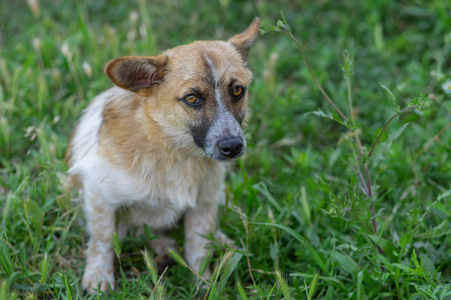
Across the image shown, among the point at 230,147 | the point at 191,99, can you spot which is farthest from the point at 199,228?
the point at 191,99

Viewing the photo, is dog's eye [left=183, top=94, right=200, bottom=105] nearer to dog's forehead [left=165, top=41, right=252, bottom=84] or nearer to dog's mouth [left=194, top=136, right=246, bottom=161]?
dog's forehead [left=165, top=41, right=252, bottom=84]

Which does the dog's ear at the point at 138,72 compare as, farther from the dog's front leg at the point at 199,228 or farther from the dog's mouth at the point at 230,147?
the dog's front leg at the point at 199,228

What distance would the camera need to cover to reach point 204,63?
10.5 ft

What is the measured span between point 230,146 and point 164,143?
19.2 inches

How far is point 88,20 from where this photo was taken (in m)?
6.31

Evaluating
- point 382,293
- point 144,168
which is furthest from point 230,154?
point 382,293

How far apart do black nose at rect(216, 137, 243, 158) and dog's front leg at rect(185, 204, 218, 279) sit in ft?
2.05

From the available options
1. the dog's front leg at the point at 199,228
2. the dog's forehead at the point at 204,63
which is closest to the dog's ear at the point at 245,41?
the dog's forehead at the point at 204,63

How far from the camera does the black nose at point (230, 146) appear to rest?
311 centimetres

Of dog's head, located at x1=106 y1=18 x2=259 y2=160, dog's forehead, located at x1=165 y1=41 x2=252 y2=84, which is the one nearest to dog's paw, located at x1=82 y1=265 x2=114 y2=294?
dog's head, located at x1=106 y1=18 x2=259 y2=160

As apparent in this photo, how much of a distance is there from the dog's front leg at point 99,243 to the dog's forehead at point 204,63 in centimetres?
104

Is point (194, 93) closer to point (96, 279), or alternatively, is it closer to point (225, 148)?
point (225, 148)

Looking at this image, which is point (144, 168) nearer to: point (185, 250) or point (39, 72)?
point (185, 250)

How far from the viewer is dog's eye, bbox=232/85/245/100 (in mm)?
3312
